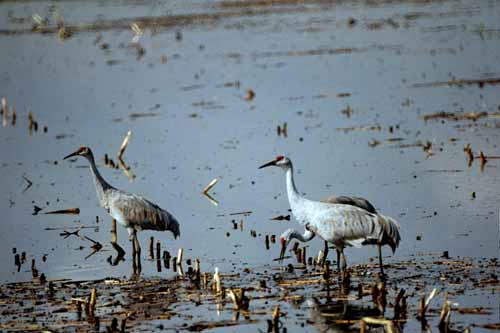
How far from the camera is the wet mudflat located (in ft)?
36.7

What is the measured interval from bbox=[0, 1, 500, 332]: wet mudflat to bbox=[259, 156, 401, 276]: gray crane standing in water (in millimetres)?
424

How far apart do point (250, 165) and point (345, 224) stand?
733 cm

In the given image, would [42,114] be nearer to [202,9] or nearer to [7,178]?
[7,178]

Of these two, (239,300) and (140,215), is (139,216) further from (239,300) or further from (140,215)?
(239,300)

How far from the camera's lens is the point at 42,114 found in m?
26.7

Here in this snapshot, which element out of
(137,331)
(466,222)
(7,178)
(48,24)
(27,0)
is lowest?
(137,331)

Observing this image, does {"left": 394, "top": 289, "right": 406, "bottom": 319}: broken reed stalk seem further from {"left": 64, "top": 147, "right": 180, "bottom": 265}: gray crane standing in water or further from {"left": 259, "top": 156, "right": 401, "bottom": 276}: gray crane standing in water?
{"left": 64, "top": 147, "right": 180, "bottom": 265}: gray crane standing in water

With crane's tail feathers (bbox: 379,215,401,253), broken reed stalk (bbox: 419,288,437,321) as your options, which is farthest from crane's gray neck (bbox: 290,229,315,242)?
broken reed stalk (bbox: 419,288,437,321)

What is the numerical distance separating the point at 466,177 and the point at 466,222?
2.66 meters

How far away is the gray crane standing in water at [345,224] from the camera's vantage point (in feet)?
38.2

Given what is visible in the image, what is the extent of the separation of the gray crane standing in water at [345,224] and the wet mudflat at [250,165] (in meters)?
0.42

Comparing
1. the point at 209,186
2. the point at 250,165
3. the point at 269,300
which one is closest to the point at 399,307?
the point at 269,300

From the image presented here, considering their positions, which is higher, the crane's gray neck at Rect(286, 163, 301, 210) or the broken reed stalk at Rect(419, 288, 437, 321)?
the crane's gray neck at Rect(286, 163, 301, 210)

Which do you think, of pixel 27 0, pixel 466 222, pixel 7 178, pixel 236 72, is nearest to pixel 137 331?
pixel 466 222
